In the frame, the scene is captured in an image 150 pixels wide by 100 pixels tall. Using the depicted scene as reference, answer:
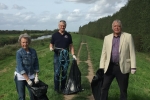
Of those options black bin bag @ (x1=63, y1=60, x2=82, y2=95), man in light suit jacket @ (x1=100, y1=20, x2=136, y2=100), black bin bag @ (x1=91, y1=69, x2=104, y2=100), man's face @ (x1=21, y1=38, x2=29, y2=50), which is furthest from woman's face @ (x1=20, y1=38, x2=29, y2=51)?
black bin bag @ (x1=63, y1=60, x2=82, y2=95)

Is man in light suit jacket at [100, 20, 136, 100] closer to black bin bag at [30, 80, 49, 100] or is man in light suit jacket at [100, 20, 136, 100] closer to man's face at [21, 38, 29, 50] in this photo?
black bin bag at [30, 80, 49, 100]

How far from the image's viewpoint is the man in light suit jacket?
16.2 ft

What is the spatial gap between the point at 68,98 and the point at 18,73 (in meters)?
2.43

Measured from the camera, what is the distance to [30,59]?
4629 millimetres

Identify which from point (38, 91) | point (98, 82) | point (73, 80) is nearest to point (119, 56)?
point (98, 82)

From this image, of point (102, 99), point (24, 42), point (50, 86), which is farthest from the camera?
point (50, 86)

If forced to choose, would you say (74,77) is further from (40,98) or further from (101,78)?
(40,98)

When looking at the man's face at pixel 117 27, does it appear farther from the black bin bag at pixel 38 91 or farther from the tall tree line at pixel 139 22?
the tall tree line at pixel 139 22

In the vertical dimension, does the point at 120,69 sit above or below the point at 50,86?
above

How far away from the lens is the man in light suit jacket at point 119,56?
4949 millimetres

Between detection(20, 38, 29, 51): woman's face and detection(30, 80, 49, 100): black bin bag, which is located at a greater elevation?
detection(20, 38, 29, 51): woman's face

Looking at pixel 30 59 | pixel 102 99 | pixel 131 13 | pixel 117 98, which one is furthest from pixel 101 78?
pixel 131 13

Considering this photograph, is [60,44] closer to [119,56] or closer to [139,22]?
[119,56]

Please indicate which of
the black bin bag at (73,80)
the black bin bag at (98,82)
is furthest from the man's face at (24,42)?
the black bin bag at (73,80)
